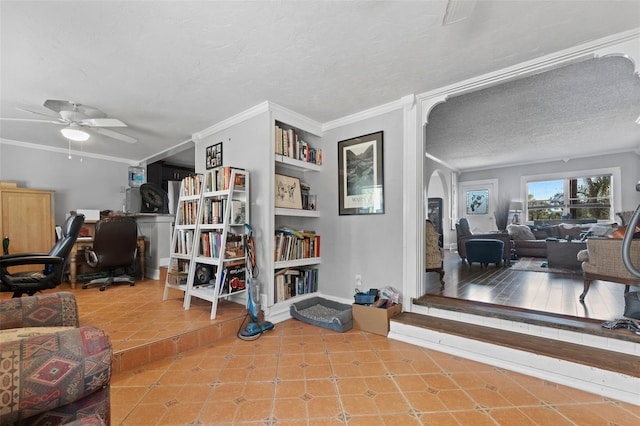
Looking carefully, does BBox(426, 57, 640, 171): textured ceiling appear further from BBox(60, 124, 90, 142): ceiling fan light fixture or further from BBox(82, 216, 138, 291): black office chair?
BBox(82, 216, 138, 291): black office chair

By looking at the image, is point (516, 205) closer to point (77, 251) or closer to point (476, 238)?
point (476, 238)

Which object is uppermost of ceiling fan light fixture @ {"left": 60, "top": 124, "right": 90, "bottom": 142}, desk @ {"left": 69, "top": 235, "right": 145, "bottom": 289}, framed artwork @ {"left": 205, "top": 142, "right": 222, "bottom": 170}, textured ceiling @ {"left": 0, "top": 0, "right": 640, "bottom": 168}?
textured ceiling @ {"left": 0, "top": 0, "right": 640, "bottom": 168}

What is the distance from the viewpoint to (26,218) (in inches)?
154

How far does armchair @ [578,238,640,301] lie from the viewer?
240cm

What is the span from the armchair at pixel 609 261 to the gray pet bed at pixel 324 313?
7.84 ft

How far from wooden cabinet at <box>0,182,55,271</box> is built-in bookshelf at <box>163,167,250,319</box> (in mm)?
2430

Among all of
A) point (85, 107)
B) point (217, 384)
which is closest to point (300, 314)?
point (217, 384)

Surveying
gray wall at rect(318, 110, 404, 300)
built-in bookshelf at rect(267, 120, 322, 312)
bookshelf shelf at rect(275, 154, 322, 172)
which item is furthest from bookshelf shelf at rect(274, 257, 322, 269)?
bookshelf shelf at rect(275, 154, 322, 172)

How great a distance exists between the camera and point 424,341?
2.39 meters

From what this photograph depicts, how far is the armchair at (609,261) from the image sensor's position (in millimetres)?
2402

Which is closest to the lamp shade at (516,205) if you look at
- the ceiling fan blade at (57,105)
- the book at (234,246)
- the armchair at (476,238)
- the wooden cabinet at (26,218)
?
the armchair at (476,238)

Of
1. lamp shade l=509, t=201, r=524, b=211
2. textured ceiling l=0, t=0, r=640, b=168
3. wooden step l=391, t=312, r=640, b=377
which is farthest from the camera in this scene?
lamp shade l=509, t=201, r=524, b=211

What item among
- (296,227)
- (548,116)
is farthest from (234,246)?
(548,116)

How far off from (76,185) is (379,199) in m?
5.11
